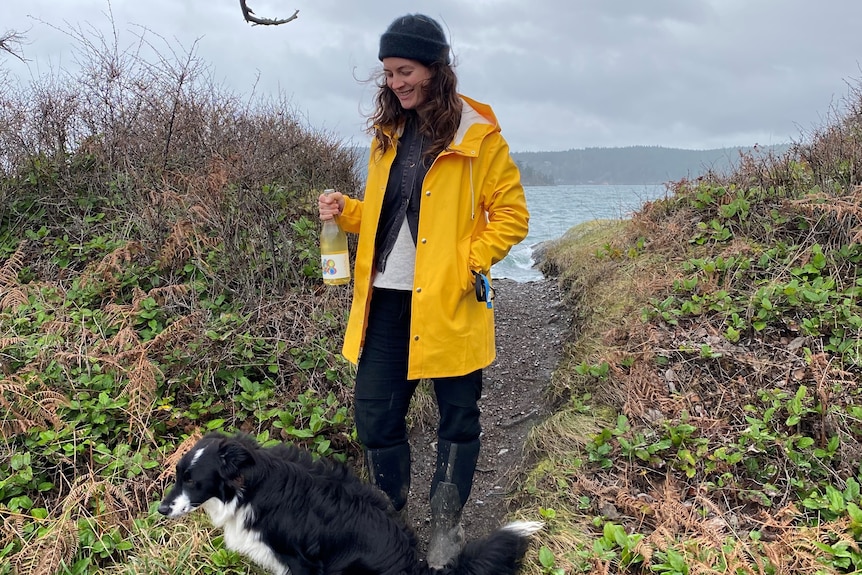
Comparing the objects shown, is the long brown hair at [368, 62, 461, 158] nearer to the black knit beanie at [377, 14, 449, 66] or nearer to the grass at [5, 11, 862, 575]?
the black knit beanie at [377, 14, 449, 66]

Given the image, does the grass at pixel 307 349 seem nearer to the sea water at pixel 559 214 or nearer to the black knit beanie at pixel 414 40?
the sea water at pixel 559 214

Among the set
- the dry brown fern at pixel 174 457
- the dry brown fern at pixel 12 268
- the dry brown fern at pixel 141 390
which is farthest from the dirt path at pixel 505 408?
the dry brown fern at pixel 12 268

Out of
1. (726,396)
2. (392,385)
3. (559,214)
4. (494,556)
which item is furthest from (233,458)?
(559,214)

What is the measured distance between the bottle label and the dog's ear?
95 centimetres

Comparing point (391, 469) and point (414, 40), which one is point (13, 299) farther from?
point (414, 40)

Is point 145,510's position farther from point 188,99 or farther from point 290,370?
point 188,99

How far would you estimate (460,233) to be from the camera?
8.50ft

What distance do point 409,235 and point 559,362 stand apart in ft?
10.9

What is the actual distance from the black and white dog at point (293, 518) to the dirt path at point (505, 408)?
3.23ft

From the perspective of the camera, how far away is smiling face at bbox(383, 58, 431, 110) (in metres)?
2.45

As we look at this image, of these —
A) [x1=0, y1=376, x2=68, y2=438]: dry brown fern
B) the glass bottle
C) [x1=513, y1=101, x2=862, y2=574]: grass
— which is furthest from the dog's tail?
[x1=0, y1=376, x2=68, y2=438]: dry brown fern

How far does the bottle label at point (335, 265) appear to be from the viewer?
9.68 ft

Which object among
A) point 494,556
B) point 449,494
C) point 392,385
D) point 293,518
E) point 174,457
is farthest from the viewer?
point 174,457

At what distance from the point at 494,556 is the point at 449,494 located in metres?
0.63
